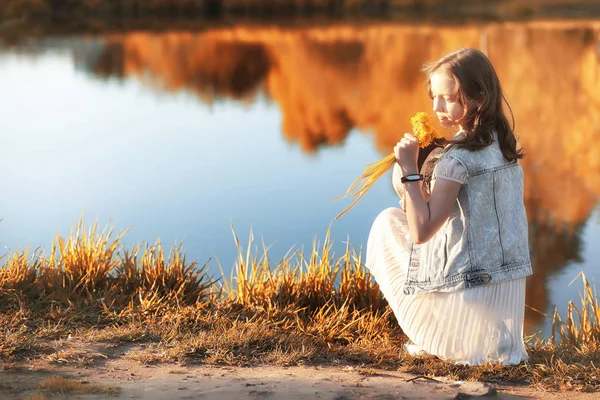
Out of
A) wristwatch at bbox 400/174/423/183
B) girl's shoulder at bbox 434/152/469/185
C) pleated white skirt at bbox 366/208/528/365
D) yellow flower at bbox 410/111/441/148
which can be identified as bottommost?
pleated white skirt at bbox 366/208/528/365

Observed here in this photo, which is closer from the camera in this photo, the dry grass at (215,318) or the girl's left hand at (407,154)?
the girl's left hand at (407,154)

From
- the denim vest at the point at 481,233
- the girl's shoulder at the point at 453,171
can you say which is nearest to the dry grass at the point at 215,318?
the denim vest at the point at 481,233

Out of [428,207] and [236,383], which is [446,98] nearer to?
[428,207]

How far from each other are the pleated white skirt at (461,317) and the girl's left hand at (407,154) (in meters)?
0.51

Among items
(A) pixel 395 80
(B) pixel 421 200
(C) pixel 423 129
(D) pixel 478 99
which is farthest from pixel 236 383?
(A) pixel 395 80

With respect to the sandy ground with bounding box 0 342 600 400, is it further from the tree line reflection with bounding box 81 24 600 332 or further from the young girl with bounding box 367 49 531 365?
the tree line reflection with bounding box 81 24 600 332

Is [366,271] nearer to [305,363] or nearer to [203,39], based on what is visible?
[305,363]

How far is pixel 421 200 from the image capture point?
306cm

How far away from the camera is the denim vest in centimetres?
318

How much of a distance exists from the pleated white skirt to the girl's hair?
52 cm

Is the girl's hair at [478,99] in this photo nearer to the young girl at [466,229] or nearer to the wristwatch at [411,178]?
the young girl at [466,229]

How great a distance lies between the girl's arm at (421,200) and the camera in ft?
10.0

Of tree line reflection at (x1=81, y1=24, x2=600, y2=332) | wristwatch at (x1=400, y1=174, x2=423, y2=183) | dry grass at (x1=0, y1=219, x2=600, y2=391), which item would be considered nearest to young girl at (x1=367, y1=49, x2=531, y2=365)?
wristwatch at (x1=400, y1=174, x2=423, y2=183)

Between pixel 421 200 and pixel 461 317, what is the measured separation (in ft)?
1.82
